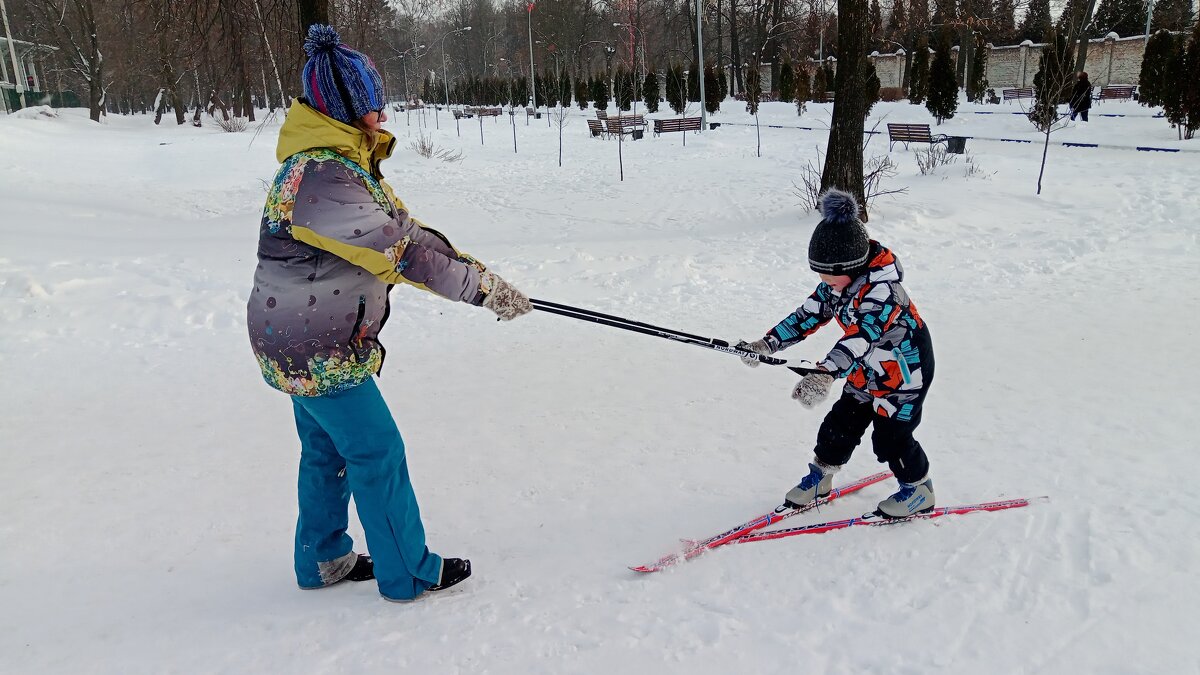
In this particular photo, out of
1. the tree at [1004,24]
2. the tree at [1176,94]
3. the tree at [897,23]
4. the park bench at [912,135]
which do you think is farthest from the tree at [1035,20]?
the park bench at [912,135]

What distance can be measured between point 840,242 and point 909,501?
1166 mm

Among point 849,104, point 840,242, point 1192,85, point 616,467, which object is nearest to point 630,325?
point 840,242

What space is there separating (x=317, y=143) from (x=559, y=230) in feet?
27.2

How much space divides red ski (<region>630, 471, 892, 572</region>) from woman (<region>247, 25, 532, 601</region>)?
98 cm

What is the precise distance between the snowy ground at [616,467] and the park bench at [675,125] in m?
15.7

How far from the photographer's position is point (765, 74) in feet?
163

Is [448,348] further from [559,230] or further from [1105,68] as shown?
[1105,68]

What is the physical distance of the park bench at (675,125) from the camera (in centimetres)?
2440

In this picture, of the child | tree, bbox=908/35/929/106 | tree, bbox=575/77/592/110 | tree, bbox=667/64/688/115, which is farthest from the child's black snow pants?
tree, bbox=575/77/592/110

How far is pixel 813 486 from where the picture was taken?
3461 mm

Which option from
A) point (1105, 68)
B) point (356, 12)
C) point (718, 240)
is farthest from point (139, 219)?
point (1105, 68)

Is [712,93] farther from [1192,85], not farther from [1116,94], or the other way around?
[1192,85]

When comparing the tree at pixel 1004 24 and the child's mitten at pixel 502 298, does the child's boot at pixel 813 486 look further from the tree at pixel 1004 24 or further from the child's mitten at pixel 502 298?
the tree at pixel 1004 24

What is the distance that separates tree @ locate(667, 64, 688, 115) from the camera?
103 ft
